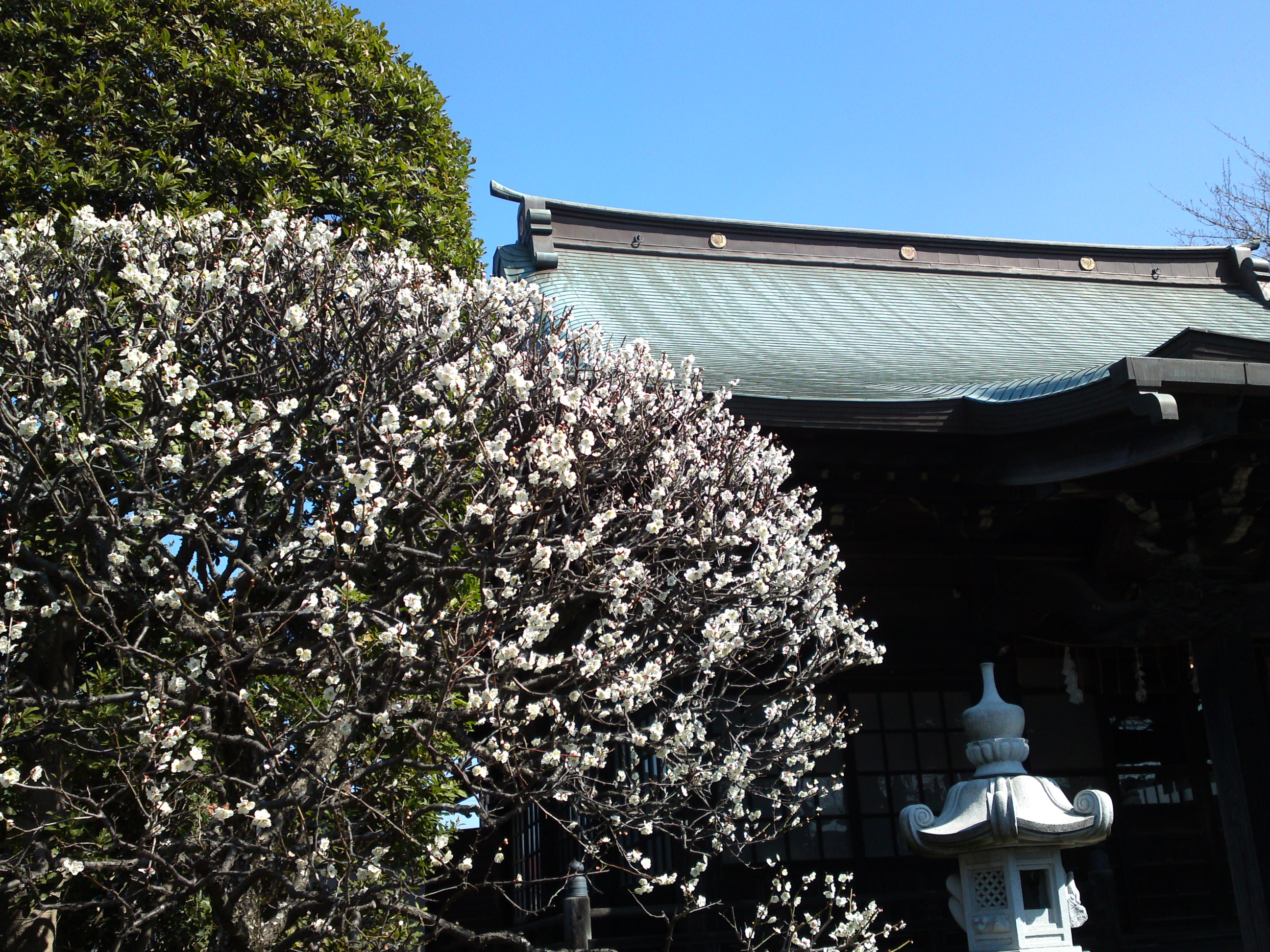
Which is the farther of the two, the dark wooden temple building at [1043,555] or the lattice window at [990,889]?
the dark wooden temple building at [1043,555]

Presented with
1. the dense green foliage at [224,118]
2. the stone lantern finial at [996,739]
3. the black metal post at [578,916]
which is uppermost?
the dense green foliage at [224,118]

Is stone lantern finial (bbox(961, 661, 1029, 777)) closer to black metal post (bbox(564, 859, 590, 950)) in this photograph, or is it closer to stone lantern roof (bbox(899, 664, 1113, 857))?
stone lantern roof (bbox(899, 664, 1113, 857))

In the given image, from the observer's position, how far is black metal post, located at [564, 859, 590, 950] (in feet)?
16.1

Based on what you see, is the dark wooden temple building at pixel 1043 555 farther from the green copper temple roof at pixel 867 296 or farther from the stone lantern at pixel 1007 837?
the stone lantern at pixel 1007 837

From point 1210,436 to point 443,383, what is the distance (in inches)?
149

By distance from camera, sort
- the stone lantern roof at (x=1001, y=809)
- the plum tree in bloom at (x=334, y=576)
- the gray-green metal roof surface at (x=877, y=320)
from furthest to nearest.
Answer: the gray-green metal roof surface at (x=877, y=320)
the stone lantern roof at (x=1001, y=809)
the plum tree in bloom at (x=334, y=576)

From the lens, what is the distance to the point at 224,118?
724 cm

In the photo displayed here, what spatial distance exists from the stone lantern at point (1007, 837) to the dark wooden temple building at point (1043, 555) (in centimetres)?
155

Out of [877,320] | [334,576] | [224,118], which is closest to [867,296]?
[877,320]

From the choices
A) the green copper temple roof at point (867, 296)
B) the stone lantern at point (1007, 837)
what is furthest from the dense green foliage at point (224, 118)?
the stone lantern at point (1007, 837)

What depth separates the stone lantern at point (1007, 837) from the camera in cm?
440

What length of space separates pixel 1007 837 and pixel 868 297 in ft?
25.9

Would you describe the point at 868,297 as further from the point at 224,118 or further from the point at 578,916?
the point at 578,916

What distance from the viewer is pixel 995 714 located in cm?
471
